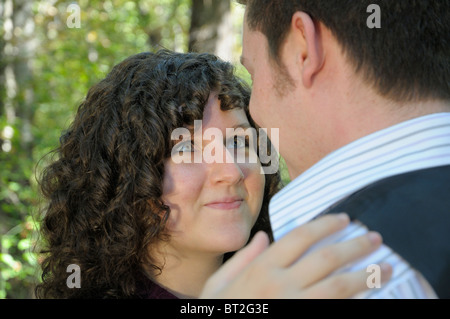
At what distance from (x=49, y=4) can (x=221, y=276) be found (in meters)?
7.79

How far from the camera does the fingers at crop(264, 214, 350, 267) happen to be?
→ 50.9 inches

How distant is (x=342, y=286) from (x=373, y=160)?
34 cm

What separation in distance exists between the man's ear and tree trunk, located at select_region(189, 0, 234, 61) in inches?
169

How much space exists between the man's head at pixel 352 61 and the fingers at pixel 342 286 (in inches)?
16.4

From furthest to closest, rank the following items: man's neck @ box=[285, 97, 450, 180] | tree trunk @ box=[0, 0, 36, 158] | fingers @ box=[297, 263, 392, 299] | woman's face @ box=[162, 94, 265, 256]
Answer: tree trunk @ box=[0, 0, 36, 158] < woman's face @ box=[162, 94, 265, 256] < man's neck @ box=[285, 97, 450, 180] < fingers @ box=[297, 263, 392, 299]

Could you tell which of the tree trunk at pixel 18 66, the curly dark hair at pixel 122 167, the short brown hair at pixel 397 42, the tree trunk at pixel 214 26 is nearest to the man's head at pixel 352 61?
the short brown hair at pixel 397 42

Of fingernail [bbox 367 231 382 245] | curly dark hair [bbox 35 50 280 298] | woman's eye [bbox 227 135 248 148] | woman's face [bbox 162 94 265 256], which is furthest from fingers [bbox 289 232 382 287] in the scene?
woman's eye [bbox 227 135 248 148]

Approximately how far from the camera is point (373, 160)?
4.66 ft

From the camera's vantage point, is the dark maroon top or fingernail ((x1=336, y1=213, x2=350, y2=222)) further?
the dark maroon top

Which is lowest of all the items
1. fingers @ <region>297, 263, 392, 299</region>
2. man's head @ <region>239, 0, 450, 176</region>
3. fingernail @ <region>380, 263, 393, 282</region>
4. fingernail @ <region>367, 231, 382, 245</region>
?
fingers @ <region>297, 263, 392, 299</region>

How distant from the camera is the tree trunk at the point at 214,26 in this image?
5887 mm

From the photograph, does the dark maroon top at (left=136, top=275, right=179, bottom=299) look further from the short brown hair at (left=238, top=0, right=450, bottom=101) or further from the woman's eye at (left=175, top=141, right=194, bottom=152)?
the short brown hair at (left=238, top=0, right=450, bottom=101)
